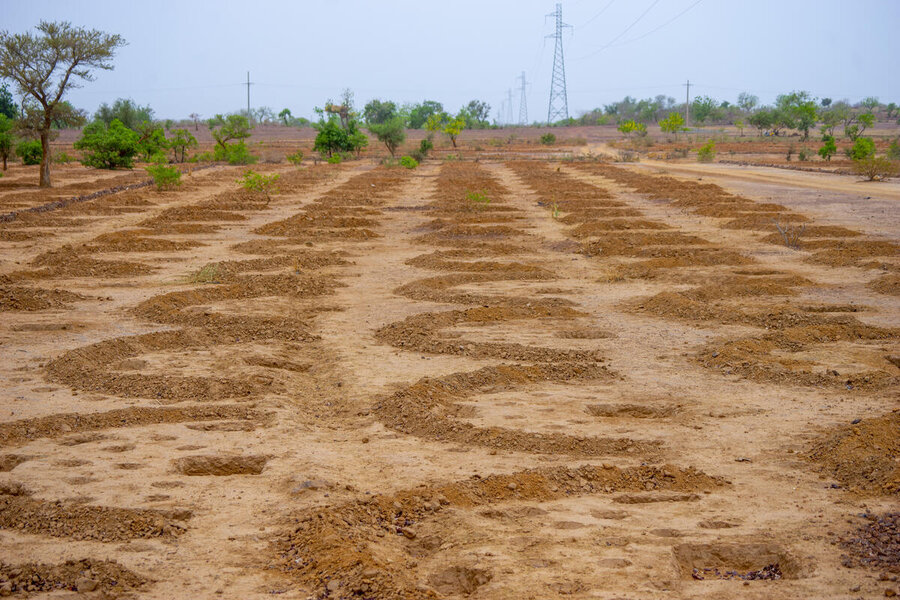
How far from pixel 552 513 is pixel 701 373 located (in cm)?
324

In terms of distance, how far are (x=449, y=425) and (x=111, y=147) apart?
33.5 meters

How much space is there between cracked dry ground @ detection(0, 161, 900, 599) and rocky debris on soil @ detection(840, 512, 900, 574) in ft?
0.06

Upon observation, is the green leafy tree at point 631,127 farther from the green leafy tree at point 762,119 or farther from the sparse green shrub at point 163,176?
the sparse green shrub at point 163,176

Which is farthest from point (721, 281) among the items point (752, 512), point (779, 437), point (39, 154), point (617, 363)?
point (39, 154)

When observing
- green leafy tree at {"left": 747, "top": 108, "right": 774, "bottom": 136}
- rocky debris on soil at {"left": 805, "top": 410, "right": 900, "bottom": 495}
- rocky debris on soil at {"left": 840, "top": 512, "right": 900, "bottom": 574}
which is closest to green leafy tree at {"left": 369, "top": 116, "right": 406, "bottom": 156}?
green leafy tree at {"left": 747, "top": 108, "right": 774, "bottom": 136}

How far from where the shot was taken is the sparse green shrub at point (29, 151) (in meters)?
34.2

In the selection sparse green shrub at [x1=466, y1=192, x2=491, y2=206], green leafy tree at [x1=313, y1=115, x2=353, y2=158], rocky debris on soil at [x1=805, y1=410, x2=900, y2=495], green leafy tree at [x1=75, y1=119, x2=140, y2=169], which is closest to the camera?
Answer: rocky debris on soil at [x1=805, y1=410, x2=900, y2=495]

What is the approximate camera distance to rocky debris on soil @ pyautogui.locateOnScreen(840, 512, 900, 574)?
3898 millimetres

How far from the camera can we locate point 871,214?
61.5 feet

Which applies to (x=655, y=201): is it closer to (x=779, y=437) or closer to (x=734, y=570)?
(x=779, y=437)

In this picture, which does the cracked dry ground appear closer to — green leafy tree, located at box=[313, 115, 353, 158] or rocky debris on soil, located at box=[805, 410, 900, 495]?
rocky debris on soil, located at box=[805, 410, 900, 495]

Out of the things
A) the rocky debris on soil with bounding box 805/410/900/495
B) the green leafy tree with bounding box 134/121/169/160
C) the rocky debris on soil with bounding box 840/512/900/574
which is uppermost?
the green leafy tree with bounding box 134/121/169/160

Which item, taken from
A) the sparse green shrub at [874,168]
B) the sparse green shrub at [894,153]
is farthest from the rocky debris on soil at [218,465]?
the sparse green shrub at [894,153]

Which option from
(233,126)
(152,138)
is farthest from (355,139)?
(152,138)
